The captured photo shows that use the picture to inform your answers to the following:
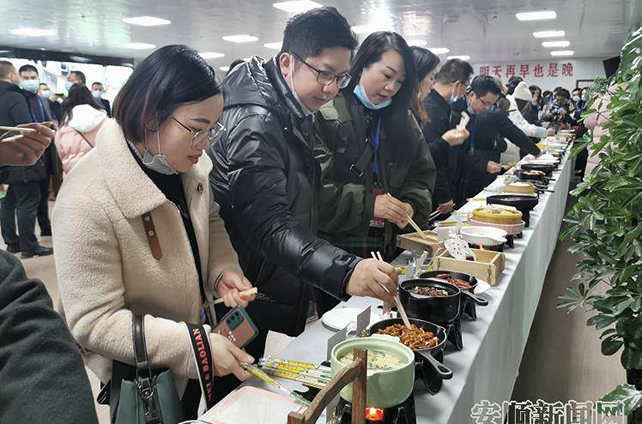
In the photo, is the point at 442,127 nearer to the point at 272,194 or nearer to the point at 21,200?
the point at 272,194

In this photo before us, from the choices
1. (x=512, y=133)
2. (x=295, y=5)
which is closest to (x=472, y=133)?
(x=512, y=133)

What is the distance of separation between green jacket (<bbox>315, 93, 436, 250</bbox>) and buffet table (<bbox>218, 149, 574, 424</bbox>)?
0.35 meters

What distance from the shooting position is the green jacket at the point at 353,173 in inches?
70.9

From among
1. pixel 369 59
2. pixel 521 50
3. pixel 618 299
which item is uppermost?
pixel 521 50

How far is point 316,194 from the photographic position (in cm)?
160

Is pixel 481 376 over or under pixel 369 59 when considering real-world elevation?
under

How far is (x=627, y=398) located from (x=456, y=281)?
55 centimetres

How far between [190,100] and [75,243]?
0.37 metres

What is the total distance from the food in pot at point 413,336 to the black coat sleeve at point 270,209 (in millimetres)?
146

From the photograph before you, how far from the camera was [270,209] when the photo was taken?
1.34m

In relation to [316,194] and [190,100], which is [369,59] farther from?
[190,100]

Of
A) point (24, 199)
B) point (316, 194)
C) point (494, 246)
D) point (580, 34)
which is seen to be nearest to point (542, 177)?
point (494, 246)

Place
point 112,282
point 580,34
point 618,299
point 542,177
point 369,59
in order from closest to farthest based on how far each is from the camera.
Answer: point 112,282
point 618,299
point 369,59
point 542,177
point 580,34

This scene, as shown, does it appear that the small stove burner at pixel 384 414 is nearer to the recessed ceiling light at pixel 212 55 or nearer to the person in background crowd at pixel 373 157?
the person in background crowd at pixel 373 157
